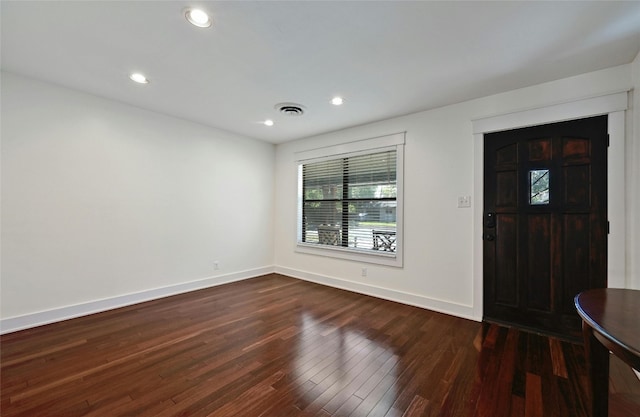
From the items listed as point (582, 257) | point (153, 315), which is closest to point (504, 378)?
point (582, 257)

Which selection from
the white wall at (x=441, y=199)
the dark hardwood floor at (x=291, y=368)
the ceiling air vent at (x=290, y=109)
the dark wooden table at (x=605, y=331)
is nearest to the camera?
the dark wooden table at (x=605, y=331)

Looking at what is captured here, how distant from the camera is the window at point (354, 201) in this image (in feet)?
12.4

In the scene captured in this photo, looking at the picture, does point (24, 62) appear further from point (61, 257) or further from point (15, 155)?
point (61, 257)

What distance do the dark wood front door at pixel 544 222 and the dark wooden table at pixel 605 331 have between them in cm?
136

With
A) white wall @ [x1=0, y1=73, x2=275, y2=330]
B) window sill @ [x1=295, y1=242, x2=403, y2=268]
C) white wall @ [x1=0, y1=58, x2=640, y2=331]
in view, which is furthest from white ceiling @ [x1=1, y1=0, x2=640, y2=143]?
window sill @ [x1=295, y1=242, x2=403, y2=268]

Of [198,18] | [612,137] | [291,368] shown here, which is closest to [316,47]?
[198,18]

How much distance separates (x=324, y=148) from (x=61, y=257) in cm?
365

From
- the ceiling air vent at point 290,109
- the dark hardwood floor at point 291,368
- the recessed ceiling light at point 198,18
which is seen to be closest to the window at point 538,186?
the dark hardwood floor at point 291,368

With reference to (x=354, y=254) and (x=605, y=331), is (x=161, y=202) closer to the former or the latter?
(x=354, y=254)

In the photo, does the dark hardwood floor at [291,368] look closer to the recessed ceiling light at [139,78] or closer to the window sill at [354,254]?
the window sill at [354,254]

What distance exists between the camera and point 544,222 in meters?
2.66

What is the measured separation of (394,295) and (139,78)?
390 cm

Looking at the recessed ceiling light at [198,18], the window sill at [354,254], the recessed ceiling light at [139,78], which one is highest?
the recessed ceiling light at [198,18]

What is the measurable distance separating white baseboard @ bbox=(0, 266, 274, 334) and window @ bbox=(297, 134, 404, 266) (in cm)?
163
